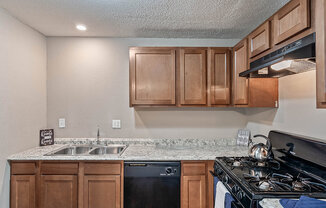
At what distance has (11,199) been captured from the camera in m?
1.93

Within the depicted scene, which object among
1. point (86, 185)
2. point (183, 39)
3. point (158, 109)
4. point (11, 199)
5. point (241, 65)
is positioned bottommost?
point (11, 199)

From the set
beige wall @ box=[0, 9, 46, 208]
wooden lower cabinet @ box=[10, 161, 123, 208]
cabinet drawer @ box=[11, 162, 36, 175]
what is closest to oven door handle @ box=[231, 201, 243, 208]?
wooden lower cabinet @ box=[10, 161, 123, 208]

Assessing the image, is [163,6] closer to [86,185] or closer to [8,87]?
[8,87]

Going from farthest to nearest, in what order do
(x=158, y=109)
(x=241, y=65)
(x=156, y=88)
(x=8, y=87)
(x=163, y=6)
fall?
(x=158, y=109), (x=156, y=88), (x=241, y=65), (x=8, y=87), (x=163, y=6)

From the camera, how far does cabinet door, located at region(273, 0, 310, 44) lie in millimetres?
1162

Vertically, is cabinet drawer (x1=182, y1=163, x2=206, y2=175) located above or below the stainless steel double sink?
below

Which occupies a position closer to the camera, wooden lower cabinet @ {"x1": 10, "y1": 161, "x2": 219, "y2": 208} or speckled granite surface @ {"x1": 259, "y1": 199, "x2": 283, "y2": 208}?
speckled granite surface @ {"x1": 259, "y1": 199, "x2": 283, "y2": 208}

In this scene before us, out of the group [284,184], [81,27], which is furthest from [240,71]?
[81,27]

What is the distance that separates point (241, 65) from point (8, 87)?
8.16ft

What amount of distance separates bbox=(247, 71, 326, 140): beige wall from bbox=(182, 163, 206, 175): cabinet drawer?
0.88m

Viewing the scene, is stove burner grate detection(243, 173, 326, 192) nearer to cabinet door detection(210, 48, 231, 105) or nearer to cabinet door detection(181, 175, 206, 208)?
cabinet door detection(181, 175, 206, 208)

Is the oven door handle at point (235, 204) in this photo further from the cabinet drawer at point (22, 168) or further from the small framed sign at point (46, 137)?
the small framed sign at point (46, 137)

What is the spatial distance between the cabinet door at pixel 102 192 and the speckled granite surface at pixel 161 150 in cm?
22

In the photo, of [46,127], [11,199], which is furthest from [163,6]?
[11,199]
